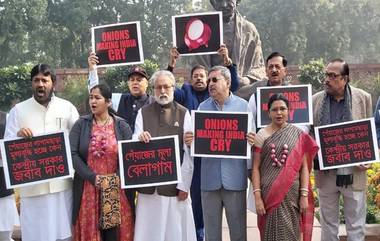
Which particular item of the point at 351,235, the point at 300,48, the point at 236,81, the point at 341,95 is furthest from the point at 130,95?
the point at 300,48

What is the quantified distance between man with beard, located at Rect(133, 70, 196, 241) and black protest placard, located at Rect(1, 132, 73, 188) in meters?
0.56

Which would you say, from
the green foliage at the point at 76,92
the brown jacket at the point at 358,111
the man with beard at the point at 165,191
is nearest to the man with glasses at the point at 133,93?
the man with beard at the point at 165,191

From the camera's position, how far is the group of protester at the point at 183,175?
3.74 m

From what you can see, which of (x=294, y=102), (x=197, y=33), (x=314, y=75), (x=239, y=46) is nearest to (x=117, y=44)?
(x=197, y=33)

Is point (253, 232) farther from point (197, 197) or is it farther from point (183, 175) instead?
point (183, 175)

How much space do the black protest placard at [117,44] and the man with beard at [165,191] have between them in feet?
3.34

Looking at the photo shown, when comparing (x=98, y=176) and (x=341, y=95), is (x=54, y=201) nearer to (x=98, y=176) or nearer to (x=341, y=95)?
(x=98, y=176)

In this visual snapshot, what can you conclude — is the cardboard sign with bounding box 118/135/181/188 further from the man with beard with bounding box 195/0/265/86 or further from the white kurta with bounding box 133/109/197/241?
the man with beard with bounding box 195/0/265/86

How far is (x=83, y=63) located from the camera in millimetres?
32344

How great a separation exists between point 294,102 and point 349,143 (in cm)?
55

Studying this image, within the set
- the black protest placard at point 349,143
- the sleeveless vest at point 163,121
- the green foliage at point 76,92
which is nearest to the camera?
the sleeveless vest at point 163,121

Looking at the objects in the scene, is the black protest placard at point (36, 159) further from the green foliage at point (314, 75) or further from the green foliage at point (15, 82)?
the green foliage at point (15, 82)

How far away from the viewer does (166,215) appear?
3.87 metres

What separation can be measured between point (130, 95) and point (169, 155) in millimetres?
1043
